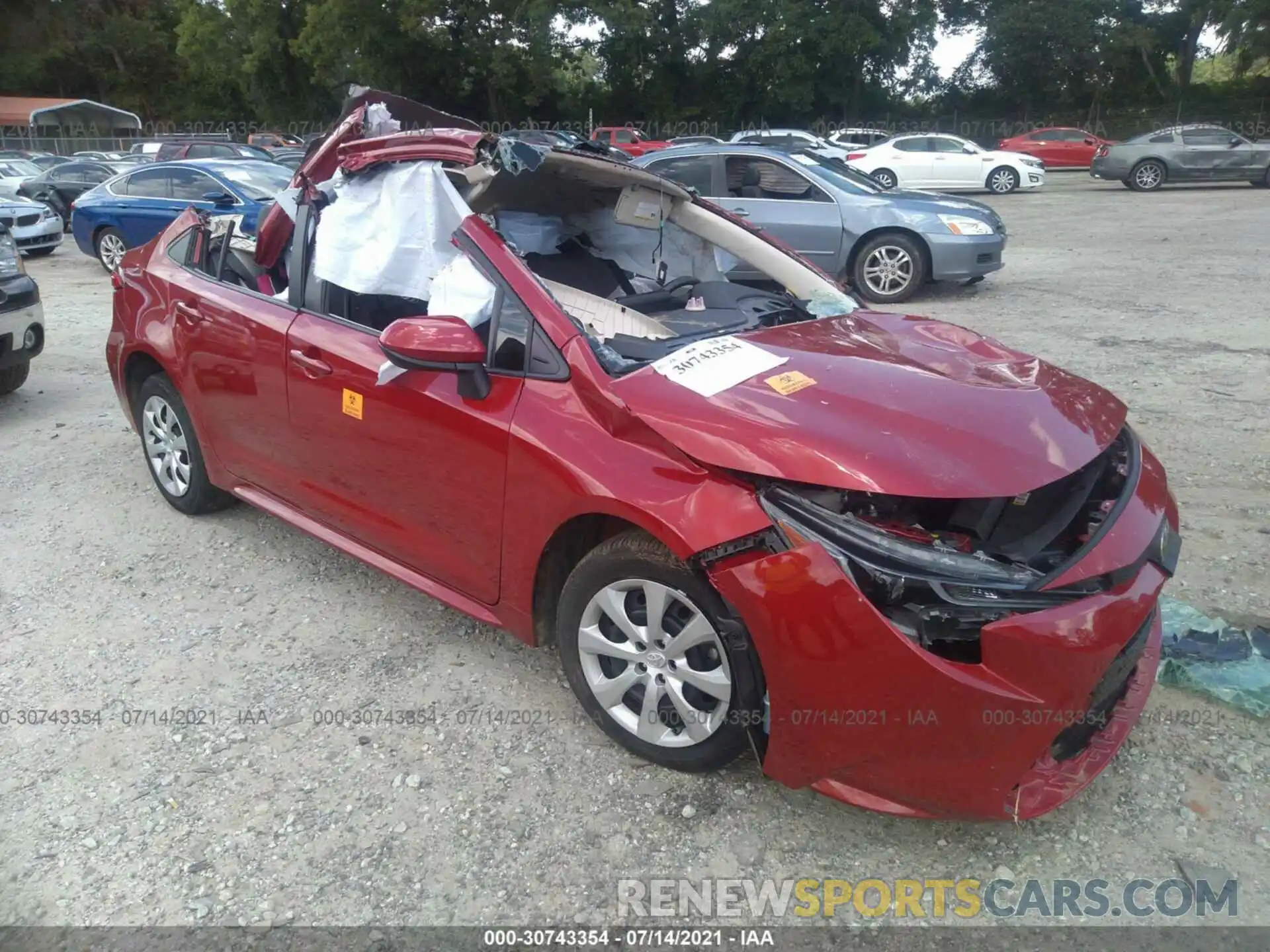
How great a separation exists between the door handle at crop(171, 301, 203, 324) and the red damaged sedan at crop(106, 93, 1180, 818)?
0.02 m

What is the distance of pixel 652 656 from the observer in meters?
2.67

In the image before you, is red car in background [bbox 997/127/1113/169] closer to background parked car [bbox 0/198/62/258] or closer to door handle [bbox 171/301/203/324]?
background parked car [bbox 0/198/62/258]

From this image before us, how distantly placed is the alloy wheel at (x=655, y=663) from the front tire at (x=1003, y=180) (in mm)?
22999

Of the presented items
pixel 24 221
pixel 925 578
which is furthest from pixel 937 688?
pixel 24 221

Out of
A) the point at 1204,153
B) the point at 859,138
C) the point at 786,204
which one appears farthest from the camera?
the point at 859,138

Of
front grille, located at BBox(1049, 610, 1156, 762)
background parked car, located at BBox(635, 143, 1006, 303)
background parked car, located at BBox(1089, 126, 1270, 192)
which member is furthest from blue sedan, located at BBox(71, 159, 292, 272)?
background parked car, located at BBox(1089, 126, 1270, 192)

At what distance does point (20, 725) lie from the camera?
10.1 ft

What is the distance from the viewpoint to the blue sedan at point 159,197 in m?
11.5

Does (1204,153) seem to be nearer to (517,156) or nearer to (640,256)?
(640,256)

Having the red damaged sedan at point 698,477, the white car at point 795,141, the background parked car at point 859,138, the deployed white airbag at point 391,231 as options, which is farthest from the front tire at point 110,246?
the background parked car at point 859,138

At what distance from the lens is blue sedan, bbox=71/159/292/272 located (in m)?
11.5

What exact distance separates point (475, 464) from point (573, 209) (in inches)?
72.5

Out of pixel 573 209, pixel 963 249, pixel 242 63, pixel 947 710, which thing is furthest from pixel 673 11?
pixel 947 710

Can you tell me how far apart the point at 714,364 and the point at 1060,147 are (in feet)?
103
